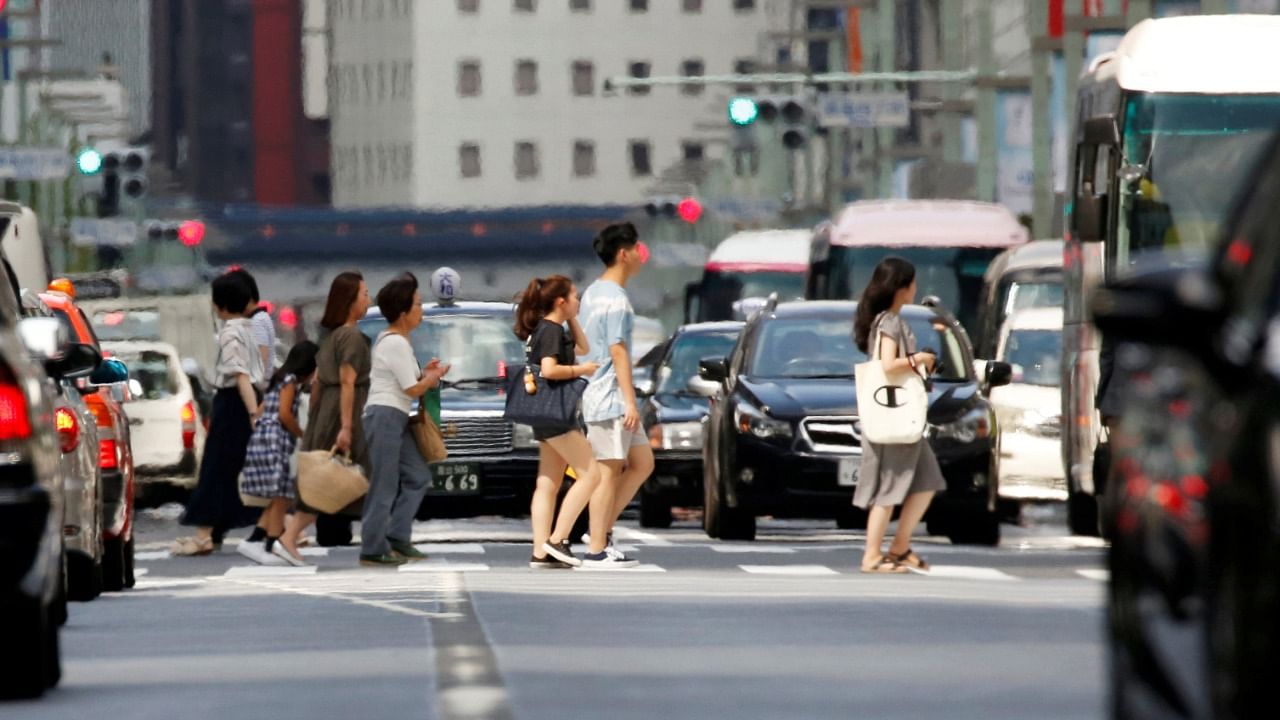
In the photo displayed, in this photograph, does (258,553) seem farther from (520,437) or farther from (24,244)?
(24,244)

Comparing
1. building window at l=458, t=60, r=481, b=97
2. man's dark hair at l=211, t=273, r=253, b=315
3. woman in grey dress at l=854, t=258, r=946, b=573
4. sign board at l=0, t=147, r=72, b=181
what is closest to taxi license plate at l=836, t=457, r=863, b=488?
woman in grey dress at l=854, t=258, r=946, b=573

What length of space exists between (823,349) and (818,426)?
1.09m

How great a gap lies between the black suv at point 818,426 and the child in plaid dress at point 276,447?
2.67 meters

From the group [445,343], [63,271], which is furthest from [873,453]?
[63,271]

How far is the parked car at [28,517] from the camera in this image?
10.1 meters

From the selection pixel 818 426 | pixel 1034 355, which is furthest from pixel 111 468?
pixel 1034 355

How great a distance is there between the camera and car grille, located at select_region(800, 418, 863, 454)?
22.8 metres

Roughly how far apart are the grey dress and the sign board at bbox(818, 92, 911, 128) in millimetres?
37601

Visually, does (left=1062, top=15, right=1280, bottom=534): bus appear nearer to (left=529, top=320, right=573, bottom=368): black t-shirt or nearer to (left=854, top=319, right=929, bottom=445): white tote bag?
(left=854, top=319, right=929, bottom=445): white tote bag

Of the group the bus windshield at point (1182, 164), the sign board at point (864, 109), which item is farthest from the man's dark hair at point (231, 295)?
the sign board at point (864, 109)

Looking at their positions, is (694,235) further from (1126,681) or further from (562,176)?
(1126,681)

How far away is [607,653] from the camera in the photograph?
40.7 feet

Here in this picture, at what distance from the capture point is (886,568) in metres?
19.1

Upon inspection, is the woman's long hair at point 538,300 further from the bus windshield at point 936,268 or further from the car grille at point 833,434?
the bus windshield at point 936,268
